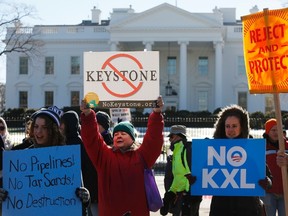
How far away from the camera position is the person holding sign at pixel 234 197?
462 centimetres

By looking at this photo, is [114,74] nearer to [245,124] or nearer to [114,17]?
[245,124]

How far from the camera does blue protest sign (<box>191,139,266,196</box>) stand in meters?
4.75

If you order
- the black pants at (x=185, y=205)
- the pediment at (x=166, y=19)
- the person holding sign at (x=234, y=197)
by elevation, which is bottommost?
the black pants at (x=185, y=205)

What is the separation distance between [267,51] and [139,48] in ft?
176

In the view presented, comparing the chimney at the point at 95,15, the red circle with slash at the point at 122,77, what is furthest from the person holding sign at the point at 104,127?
the chimney at the point at 95,15

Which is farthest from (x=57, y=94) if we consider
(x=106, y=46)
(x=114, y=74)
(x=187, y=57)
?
(x=114, y=74)

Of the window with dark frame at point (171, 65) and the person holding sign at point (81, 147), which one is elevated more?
the window with dark frame at point (171, 65)

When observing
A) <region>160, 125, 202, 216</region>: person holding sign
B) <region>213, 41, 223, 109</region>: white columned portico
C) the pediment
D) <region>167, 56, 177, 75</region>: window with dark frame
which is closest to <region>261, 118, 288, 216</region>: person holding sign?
<region>160, 125, 202, 216</region>: person holding sign

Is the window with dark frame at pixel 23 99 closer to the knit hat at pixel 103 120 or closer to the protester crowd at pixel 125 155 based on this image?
the knit hat at pixel 103 120

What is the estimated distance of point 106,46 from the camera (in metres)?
57.3

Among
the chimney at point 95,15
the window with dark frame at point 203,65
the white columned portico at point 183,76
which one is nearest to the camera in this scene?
the white columned portico at point 183,76

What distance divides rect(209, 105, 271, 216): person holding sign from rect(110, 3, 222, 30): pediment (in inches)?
1968

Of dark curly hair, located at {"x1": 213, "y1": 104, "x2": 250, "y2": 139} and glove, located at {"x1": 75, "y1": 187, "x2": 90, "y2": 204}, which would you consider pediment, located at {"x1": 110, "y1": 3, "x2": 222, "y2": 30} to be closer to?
dark curly hair, located at {"x1": 213, "y1": 104, "x2": 250, "y2": 139}

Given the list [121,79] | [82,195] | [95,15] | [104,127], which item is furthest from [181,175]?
[95,15]
